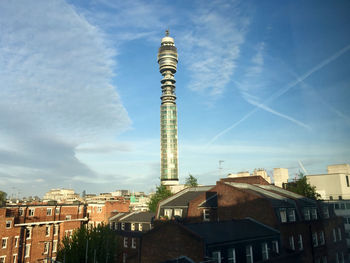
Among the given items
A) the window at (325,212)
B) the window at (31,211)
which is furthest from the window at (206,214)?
the window at (31,211)

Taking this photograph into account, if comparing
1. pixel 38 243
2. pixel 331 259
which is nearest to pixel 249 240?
pixel 331 259

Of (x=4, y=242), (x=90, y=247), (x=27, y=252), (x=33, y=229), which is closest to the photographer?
(x=90, y=247)

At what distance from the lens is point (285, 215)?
117ft

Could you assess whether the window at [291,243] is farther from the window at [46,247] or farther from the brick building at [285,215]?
the window at [46,247]

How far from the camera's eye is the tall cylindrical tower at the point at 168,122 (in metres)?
189

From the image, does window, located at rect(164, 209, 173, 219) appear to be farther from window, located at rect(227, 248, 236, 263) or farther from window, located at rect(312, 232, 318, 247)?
window, located at rect(312, 232, 318, 247)

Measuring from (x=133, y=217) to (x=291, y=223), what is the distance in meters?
31.7

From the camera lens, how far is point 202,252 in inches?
1024

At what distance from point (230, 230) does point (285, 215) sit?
10.1 metres

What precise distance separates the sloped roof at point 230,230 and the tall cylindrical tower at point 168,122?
6087 inches

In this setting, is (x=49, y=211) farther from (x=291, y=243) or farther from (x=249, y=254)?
(x=291, y=243)

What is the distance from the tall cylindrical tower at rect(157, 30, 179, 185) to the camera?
189m

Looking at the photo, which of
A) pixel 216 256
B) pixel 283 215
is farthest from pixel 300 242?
pixel 216 256

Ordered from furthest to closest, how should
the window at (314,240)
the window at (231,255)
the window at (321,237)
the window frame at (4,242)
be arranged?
the window frame at (4,242) → the window at (321,237) → the window at (314,240) → the window at (231,255)
